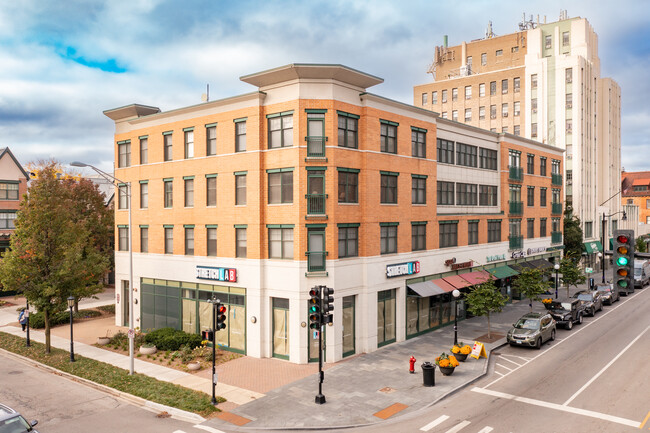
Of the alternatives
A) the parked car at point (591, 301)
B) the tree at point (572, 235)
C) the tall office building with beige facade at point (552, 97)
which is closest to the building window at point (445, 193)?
the parked car at point (591, 301)

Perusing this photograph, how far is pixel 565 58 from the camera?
60781mm

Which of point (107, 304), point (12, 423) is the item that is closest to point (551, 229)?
point (107, 304)

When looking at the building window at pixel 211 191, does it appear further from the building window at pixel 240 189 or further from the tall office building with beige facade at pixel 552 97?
the tall office building with beige facade at pixel 552 97

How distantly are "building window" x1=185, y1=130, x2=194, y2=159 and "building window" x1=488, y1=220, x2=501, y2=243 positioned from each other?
81.2 feet

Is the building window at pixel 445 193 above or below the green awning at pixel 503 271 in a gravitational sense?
above

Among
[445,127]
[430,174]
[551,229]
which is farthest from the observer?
[551,229]

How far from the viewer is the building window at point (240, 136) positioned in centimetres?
2711

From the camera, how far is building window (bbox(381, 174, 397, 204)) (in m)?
28.2

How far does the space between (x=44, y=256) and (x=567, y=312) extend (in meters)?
33.4

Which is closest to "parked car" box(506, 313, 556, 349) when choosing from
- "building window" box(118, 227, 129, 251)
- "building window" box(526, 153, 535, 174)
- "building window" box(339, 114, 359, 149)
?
"building window" box(339, 114, 359, 149)

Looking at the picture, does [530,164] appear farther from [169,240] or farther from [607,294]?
[169,240]

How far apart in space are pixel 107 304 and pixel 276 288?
80.4 ft

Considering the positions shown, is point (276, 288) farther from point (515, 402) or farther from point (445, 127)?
point (445, 127)

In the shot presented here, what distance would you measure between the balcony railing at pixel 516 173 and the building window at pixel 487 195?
2212 millimetres
